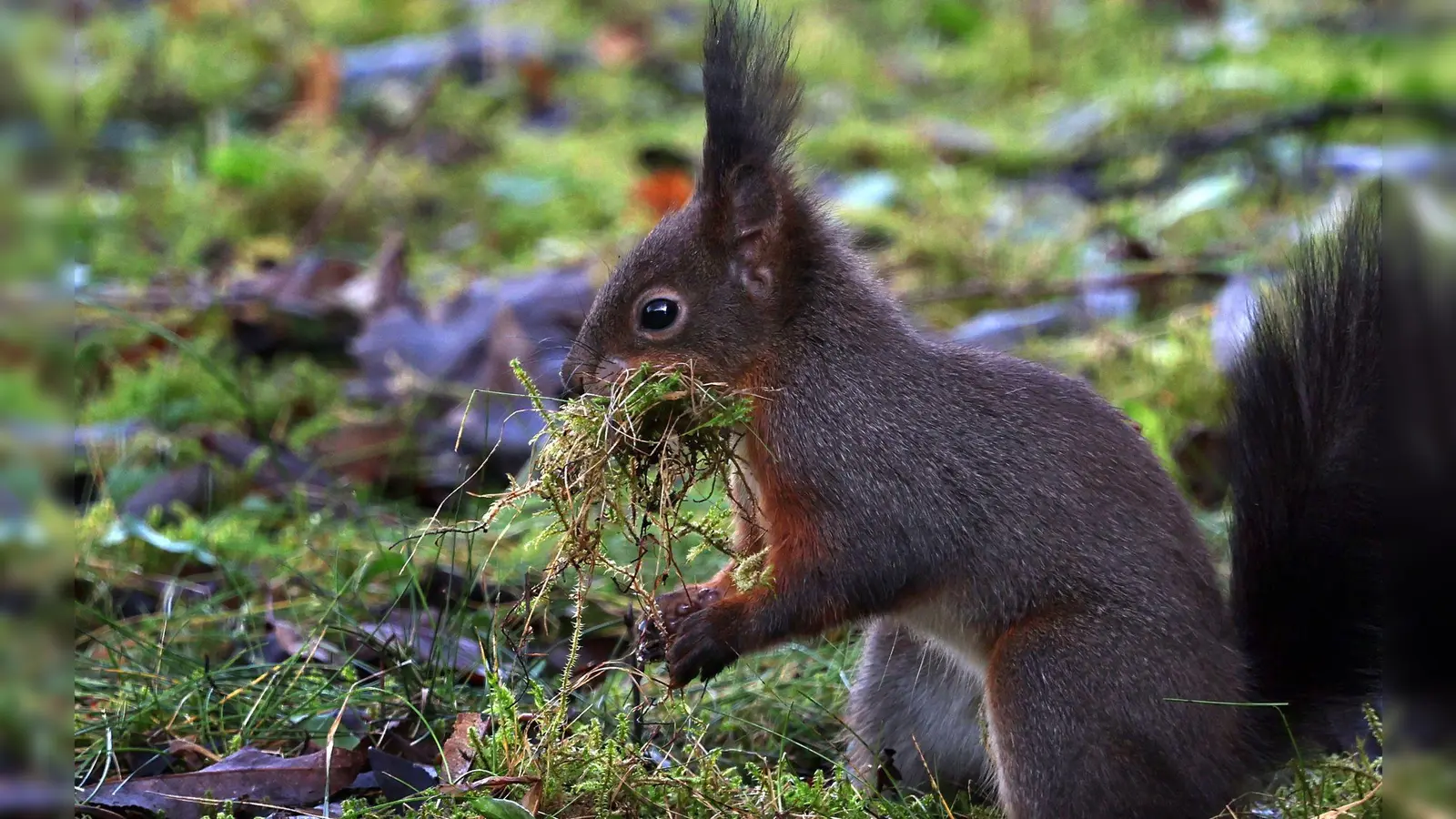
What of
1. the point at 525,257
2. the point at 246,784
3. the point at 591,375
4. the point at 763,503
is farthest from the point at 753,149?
the point at 525,257

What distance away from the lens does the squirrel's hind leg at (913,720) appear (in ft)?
7.91

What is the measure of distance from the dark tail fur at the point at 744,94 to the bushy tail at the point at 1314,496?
0.87 m

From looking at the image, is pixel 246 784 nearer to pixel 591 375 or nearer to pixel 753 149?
pixel 591 375

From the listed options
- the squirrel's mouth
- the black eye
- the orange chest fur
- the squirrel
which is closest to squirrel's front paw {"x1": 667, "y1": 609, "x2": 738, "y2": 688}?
the squirrel

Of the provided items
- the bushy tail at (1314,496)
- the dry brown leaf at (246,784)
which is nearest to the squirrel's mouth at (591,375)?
the dry brown leaf at (246,784)

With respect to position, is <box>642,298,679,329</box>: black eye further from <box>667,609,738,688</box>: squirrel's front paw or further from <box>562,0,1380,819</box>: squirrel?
<box>667,609,738,688</box>: squirrel's front paw

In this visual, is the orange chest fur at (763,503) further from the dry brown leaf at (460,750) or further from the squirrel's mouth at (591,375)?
the dry brown leaf at (460,750)

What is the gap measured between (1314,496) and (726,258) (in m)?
1.03

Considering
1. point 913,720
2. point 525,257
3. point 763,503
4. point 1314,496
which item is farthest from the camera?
point 525,257

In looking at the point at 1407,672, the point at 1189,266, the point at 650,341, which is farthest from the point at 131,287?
the point at 1407,672

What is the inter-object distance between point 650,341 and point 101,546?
132 centimetres

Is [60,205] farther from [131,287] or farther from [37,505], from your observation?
[131,287]

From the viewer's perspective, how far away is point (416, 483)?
141 inches

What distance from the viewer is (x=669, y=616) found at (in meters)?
2.30
